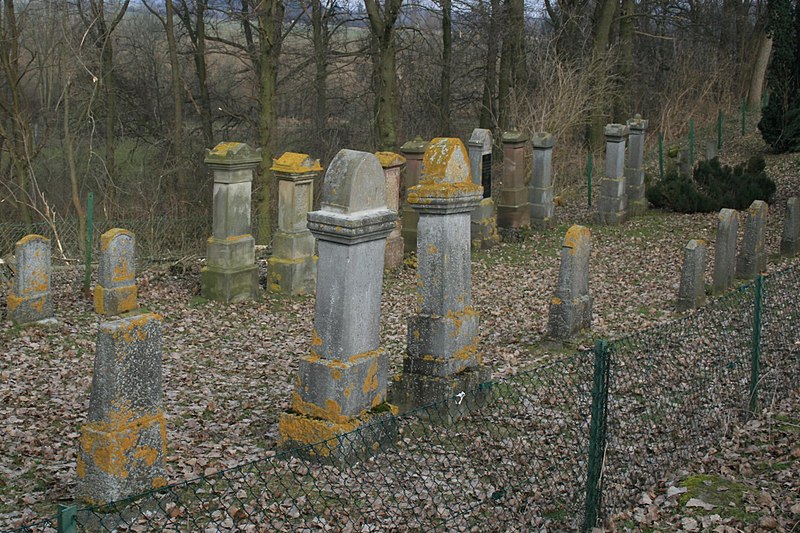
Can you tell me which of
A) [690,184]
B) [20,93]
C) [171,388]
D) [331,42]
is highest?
[331,42]

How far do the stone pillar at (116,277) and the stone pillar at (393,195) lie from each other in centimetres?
464

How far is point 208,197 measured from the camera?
25.2m

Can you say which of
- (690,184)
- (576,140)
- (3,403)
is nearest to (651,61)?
(576,140)

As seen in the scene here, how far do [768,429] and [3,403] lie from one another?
6953 mm

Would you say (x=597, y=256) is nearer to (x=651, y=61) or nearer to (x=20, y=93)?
(x=20, y=93)

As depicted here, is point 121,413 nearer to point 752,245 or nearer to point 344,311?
point 344,311

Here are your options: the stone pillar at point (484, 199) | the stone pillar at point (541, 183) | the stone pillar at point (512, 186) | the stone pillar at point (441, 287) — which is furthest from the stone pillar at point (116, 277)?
the stone pillar at point (541, 183)

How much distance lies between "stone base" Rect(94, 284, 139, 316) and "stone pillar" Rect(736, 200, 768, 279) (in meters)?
9.10

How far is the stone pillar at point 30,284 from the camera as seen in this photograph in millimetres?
11398

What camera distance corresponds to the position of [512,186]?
59.9ft

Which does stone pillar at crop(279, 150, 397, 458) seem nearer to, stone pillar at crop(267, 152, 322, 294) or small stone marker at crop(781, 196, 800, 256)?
stone pillar at crop(267, 152, 322, 294)

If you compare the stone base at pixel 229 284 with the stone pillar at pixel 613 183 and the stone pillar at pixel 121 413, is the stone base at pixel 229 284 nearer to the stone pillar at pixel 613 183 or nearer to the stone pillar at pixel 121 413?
the stone pillar at pixel 121 413

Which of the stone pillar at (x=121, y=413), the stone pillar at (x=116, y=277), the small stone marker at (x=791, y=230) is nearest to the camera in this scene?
the stone pillar at (x=121, y=413)

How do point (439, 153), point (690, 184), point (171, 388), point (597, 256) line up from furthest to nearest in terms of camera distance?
point (690, 184), point (597, 256), point (171, 388), point (439, 153)
